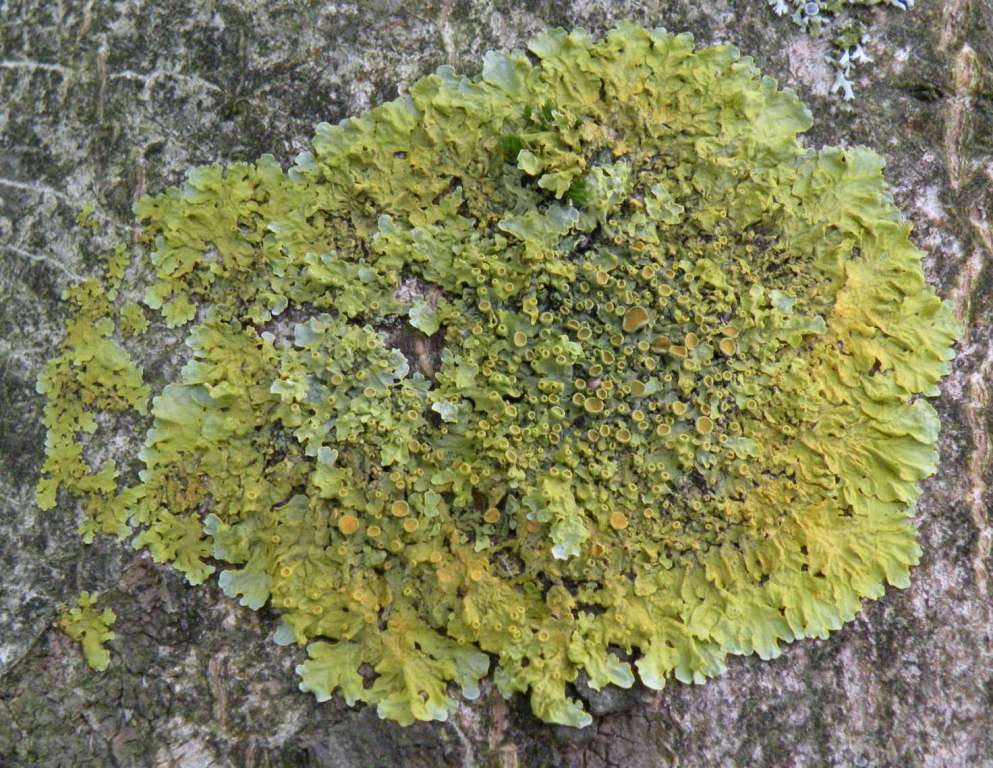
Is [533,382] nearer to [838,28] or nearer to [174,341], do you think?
[174,341]

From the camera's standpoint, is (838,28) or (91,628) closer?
(91,628)

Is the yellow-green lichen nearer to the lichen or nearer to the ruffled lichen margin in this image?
the ruffled lichen margin

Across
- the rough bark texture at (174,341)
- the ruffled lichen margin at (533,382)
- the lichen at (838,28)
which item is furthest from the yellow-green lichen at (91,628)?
the lichen at (838,28)

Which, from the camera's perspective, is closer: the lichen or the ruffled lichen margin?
the ruffled lichen margin

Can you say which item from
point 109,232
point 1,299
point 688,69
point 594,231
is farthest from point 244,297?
point 688,69

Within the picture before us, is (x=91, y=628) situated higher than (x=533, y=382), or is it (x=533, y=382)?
(x=533, y=382)

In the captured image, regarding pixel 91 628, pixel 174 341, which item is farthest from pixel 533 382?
pixel 91 628

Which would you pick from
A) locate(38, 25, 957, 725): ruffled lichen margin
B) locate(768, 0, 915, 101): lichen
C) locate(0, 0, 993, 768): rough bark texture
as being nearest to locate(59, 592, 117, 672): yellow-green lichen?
locate(0, 0, 993, 768): rough bark texture
